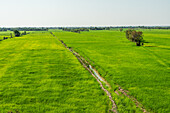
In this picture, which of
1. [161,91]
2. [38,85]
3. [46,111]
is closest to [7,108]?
[46,111]

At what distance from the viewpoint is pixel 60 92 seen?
64.1 feet

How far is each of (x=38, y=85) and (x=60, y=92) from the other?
15.3 feet

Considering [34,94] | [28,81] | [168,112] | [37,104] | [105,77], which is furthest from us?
[105,77]

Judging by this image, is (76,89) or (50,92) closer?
(50,92)

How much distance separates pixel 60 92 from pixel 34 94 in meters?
3.75

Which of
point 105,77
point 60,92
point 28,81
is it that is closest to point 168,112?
point 105,77

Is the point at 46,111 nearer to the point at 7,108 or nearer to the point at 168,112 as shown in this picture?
the point at 7,108

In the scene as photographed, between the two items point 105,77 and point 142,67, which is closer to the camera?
point 105,77

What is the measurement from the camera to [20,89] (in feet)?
66.0

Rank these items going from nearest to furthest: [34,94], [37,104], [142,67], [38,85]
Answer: [37,104], [34,94], [38,85], [142,67]

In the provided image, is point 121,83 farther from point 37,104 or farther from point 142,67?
point 37,104

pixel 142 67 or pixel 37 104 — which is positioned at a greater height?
pixel 142 67

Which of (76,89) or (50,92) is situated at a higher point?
(76,89)

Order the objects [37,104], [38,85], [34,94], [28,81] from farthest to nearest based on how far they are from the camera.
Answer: [28,81]
[38,85]
[34,94]
[37,104]
